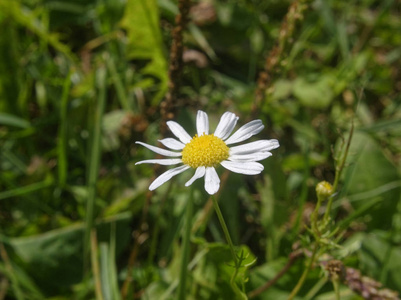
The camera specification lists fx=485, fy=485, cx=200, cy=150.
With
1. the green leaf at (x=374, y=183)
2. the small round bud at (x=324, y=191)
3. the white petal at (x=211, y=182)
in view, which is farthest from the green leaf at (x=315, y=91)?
the white petal at (x=211, y=182)

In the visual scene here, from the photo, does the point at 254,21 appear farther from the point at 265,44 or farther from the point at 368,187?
the point at 368,187

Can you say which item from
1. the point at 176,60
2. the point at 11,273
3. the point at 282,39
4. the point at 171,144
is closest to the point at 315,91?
the point at 282,39

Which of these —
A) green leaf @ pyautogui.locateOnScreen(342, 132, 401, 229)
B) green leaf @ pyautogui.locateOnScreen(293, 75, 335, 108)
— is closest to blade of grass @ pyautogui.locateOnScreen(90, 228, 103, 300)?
green leaf @ pyautogui.locateOnScreen(342, 132, 401, 229)

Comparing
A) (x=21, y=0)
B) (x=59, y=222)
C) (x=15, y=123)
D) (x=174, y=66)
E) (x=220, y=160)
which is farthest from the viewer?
(x=21, y=0)

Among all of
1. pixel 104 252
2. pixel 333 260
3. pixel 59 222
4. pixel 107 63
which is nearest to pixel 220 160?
pixel 333 260

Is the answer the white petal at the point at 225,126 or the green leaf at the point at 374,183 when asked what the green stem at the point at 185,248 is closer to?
the white petal at the point at 225,126

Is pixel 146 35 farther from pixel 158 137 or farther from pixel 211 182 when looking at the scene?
pixel 211 182
